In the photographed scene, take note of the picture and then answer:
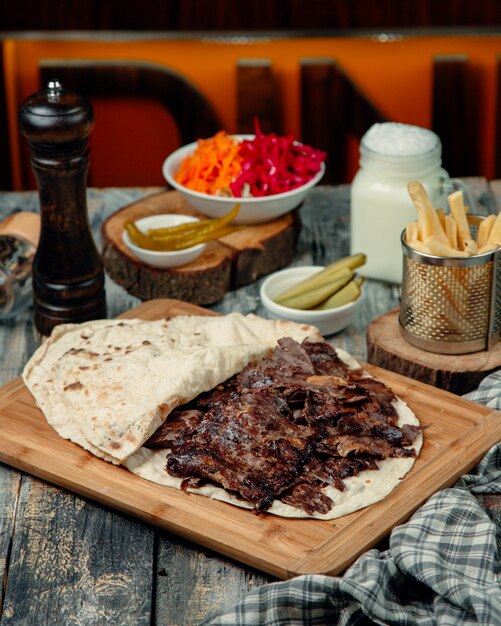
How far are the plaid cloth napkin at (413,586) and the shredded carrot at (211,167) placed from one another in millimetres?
2278

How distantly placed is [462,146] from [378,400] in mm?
4165

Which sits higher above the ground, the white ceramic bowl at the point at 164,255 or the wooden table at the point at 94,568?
the white ceramic bowl at the point at 164,255

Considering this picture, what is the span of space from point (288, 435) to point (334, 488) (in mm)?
214

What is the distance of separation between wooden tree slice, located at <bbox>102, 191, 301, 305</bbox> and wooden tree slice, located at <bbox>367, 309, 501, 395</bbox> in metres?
0.86

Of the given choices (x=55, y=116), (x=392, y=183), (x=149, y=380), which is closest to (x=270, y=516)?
(x=149, y=380)

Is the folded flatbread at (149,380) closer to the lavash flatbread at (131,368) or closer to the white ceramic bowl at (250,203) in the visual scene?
the lavash flatbread at (131,368)

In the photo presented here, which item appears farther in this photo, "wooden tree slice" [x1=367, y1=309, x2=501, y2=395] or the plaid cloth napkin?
"wooden tree slice" [x1=367, y1=309, x2=501, y2=395]

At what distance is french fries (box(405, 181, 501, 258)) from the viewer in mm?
3674

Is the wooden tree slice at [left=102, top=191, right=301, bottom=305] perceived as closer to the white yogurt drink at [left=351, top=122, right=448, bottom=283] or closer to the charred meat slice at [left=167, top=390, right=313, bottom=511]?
the white yogurt drink at [left=351, top=122, right=448, bottom=283]

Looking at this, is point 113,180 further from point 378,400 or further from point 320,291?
point 378,400

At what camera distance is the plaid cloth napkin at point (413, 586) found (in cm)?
259

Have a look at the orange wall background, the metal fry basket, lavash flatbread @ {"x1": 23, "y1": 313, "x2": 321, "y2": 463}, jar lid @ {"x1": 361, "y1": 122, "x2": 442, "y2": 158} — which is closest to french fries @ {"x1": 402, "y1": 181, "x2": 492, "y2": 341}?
the metal fry basket

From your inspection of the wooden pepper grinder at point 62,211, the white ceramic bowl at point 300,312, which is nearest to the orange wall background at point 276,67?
the white ceramic bowl at point 300,312

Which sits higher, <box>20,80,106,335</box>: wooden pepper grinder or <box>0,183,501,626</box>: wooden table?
<box>20,80,106,335</box>: wooden pepper grinder
